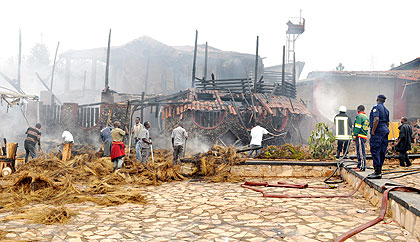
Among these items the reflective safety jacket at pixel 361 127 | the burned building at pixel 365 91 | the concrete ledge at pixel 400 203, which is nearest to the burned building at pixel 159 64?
the burned building at pixel 365 91

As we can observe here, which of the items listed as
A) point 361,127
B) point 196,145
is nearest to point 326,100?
point 196,145

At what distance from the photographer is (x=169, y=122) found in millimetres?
16328

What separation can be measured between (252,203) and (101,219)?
9.25 feet

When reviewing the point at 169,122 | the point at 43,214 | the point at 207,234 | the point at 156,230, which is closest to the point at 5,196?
the point at 43,214

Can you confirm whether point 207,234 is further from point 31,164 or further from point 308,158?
point 31,164

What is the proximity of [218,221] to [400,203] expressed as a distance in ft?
8.70

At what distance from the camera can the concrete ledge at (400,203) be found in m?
4.05

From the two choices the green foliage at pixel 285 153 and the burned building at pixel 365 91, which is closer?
the green foliage at pixel 285 153

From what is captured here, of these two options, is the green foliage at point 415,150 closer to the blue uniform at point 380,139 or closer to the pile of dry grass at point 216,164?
the blue uniform at point 380,139

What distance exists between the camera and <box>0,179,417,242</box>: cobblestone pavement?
170 inches

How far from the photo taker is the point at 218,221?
512 centimetres

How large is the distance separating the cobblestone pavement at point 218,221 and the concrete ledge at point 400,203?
12 centimetres

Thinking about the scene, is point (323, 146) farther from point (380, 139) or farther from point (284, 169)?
point (380, 139)

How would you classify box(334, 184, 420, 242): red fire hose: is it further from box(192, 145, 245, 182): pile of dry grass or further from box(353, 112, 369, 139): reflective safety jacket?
box(192, 145, 245, 182): pile of dry grass
